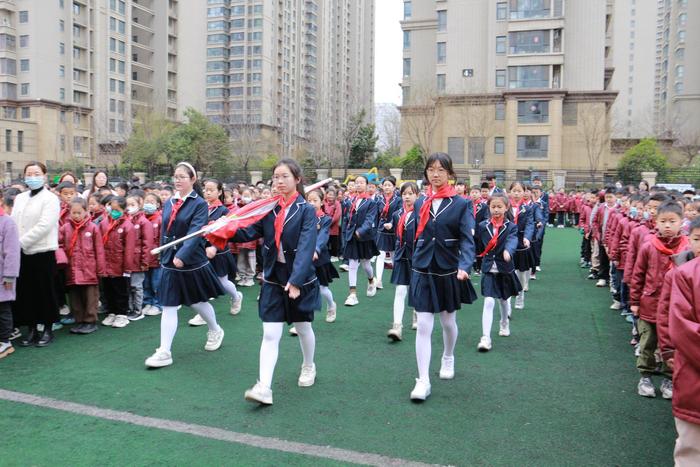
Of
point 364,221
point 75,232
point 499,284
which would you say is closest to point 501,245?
point 499,284

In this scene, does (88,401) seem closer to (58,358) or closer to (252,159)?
(58,358)

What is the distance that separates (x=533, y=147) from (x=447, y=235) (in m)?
36.7

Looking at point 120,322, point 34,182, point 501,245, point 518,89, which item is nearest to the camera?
point 34,182

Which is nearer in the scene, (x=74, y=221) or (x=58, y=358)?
(x=58, y=358)

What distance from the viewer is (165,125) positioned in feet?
140

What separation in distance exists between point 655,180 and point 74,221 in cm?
3015

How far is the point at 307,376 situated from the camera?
5344 mm

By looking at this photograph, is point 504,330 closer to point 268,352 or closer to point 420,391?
point 420,391

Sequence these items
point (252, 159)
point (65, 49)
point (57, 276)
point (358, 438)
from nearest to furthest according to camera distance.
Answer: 1. point (358, 438)
2. point (57, 276)
3. point (252, 159)
4. point (65, 49)

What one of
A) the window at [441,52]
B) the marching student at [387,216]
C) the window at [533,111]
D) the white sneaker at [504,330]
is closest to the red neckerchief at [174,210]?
the white sneaker at [504,330]

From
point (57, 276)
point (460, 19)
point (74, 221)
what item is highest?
point (460, 19)

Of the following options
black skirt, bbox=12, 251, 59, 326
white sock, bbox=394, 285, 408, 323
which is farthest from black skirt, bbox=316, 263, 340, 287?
black skirt, bbox=12, 251, 59, 326

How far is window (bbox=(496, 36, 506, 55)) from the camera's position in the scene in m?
39.9

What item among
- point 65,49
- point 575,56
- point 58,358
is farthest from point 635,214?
point 65,49
